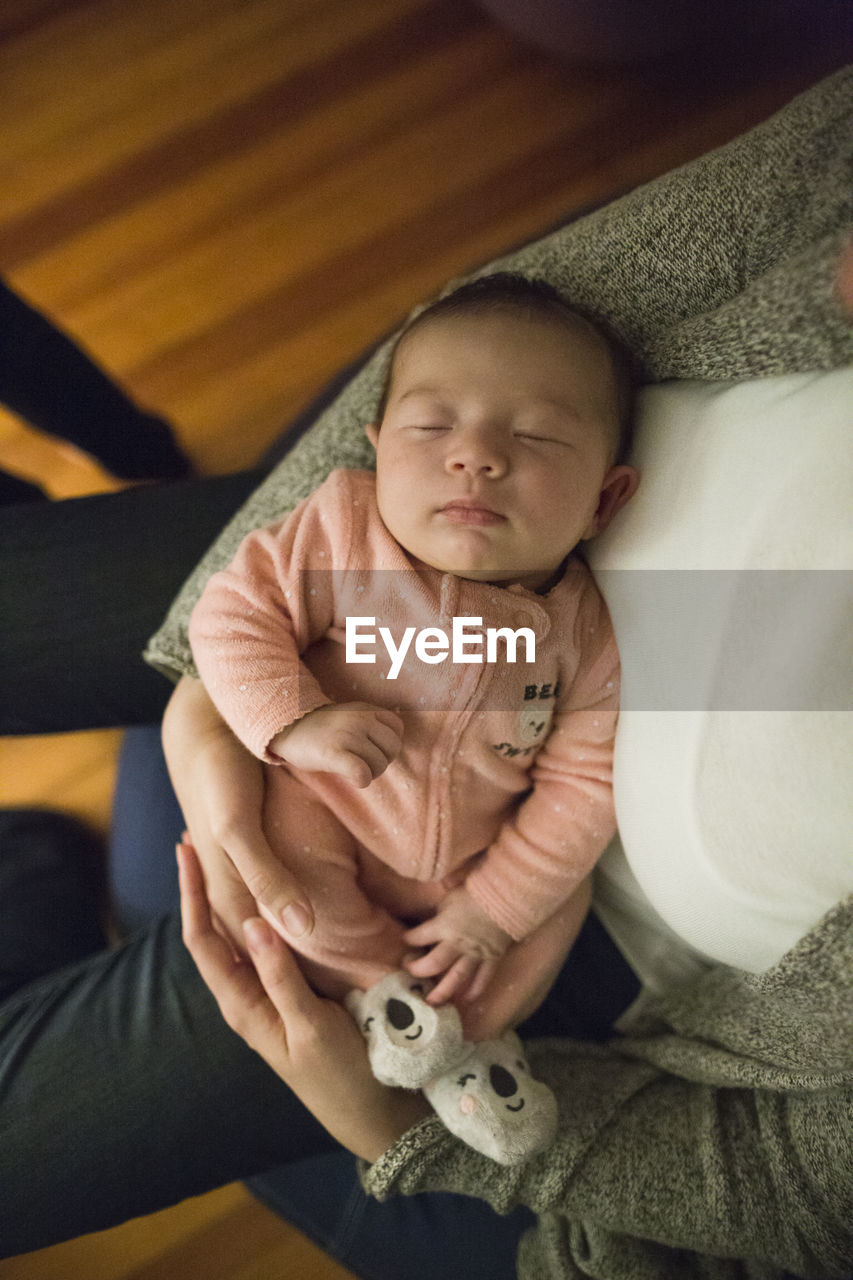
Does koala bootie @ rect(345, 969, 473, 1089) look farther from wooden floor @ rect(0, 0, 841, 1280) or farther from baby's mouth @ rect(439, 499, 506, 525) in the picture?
wooden floor @ rect(0, 0, 841, 1280)

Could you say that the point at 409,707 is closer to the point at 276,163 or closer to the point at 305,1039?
the point at 305,1039

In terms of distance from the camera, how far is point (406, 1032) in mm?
700

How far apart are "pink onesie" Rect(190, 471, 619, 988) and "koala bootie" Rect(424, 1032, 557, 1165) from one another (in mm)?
105

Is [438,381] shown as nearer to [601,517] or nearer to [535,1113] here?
[601,517]

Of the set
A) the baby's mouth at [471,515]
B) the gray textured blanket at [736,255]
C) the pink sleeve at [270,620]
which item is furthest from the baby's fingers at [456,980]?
the gray textured blanket at [736,255]

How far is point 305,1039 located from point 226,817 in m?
0.20

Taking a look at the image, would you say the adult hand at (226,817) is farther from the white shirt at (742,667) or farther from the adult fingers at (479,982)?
the white shirt at (742,667)

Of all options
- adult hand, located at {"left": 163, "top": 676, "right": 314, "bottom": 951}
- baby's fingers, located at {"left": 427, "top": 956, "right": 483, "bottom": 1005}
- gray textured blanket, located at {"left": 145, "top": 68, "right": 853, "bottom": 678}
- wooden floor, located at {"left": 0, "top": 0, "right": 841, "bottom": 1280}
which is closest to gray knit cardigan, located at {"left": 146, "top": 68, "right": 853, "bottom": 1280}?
gray textured blanket, located at {"left": 145, "top": 68, "right": 853, "bottom": 678}

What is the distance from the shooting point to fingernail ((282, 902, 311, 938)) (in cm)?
72

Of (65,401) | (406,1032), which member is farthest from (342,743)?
(65,401)

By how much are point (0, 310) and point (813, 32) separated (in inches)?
59.7

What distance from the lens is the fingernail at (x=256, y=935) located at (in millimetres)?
733

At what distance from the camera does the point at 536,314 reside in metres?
0.69

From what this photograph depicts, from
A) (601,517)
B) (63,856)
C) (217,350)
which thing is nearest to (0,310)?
(217,350)
